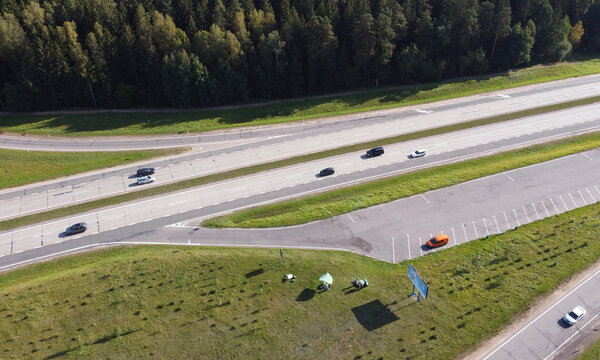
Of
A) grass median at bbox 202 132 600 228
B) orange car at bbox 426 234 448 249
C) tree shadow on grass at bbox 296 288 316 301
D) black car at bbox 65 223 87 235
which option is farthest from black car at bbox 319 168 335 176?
black car at bbox 65 223 87 235

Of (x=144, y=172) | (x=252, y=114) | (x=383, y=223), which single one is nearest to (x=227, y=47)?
(x=252, y=114)

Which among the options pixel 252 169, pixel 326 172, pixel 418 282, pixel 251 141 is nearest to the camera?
pixel 418 282

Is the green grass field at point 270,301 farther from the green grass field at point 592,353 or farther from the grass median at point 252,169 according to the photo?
the grass median at point 252,169

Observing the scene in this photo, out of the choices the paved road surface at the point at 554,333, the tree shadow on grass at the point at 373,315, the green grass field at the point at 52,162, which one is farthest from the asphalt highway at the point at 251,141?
the paved road surface at the point at 554,333

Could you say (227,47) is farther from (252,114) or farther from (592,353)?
(592,353)

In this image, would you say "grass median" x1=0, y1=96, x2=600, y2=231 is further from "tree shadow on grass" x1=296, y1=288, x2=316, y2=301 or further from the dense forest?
"tree shadow on grass" x1=296, y1=288, x2=316, y2=301

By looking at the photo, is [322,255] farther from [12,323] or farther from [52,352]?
[12,323]
